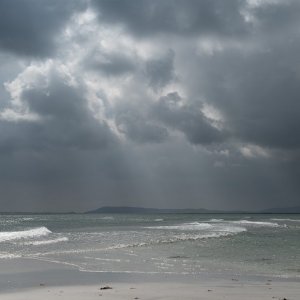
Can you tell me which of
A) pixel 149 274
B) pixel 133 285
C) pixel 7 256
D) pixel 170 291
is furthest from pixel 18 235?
pixel 170 291

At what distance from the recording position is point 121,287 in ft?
44.6

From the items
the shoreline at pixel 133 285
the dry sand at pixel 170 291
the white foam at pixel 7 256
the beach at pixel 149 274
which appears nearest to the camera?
the dry sand at pixel 170 291

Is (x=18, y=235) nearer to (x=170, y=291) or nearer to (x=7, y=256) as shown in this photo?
(x=7, y=256)

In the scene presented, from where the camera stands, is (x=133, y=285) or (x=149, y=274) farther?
(x=149, y=274)

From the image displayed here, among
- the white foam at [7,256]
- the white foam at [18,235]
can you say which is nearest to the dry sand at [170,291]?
the white foam at [7,256]

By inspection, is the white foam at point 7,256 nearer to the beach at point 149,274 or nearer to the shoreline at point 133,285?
the beach at point 149,274

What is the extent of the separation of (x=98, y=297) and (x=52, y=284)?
3009 millimetres

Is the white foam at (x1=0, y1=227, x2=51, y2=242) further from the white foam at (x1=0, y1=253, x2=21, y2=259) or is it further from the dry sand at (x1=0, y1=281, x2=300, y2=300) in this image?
the dry sand at (x1=0, y1=281, x2=300, y2=300)

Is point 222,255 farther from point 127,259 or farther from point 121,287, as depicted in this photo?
point 121,287

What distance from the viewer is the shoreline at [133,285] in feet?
39.8

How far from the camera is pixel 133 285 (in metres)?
13.9

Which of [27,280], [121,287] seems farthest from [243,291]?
[27,280]

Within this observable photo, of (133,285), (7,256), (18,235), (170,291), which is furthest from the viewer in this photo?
(18,235)

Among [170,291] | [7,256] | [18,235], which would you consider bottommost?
[18,235]
